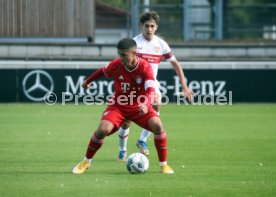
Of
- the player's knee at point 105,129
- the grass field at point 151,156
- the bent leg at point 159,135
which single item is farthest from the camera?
the bent leg at point 159,135

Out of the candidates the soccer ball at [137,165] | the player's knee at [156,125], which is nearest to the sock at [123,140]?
the soccer ball at [137,165]

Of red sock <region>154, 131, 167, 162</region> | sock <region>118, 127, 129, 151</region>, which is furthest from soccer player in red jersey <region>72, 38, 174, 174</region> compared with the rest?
sock <region>118, 127, 129, 151</region>

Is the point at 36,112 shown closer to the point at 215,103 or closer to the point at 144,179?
the point at 215,103

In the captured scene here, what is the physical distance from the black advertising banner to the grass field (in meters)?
2.05

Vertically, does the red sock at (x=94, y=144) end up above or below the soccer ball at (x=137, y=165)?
above

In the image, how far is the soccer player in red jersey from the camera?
11.1m

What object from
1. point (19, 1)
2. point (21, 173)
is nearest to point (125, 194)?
point (21, 173)

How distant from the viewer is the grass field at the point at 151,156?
9.89 metres

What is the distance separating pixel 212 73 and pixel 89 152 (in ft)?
45.3

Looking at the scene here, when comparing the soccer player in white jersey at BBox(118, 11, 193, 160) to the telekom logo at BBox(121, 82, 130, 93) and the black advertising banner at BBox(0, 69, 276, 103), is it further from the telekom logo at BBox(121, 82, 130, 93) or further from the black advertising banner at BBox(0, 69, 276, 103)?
the black advertising banner at BBox(0, 69, 276, 103)

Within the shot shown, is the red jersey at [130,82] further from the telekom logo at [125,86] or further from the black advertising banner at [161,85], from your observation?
the black advertising banner at [161,85]

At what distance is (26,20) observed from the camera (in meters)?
27.6

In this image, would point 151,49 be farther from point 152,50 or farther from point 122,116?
point 122,116

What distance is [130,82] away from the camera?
1120cm
